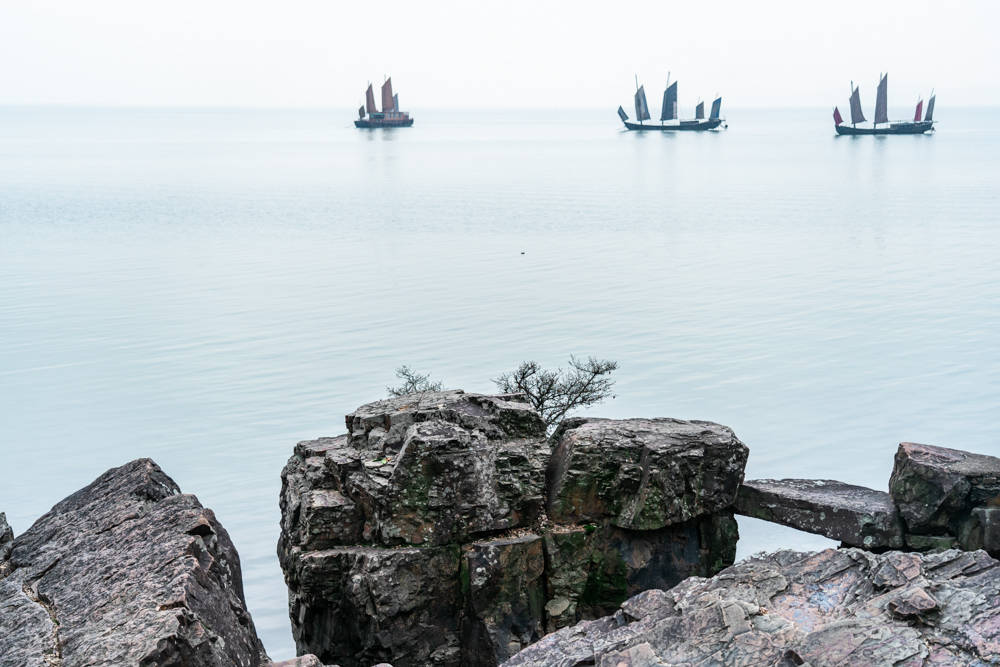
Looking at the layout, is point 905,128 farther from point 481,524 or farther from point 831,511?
point 481,524

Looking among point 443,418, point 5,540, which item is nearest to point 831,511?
point 443,418

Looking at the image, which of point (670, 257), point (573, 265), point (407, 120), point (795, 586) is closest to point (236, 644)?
point (795, 586)

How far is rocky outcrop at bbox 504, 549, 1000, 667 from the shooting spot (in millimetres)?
7160

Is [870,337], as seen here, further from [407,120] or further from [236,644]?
[407,120]

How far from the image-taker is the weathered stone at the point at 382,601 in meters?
9.89

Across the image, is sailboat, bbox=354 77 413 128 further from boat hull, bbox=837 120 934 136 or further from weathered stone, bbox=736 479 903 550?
weathered stone, bbox=736 479 903 550

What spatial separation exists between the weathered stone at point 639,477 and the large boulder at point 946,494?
2.04 m

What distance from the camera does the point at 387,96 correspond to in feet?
568

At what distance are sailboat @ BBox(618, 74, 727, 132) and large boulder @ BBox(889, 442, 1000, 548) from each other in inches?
6071

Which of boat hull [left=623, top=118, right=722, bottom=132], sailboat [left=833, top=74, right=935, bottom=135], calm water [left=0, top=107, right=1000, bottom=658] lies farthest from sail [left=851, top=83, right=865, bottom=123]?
calm water [left=0, top=107, right=1000, bottom=658]

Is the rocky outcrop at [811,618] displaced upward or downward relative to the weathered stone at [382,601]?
upward

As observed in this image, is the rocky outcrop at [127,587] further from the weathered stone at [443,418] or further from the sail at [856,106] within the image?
the sail at [856,106]

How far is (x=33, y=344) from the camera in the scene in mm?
33000

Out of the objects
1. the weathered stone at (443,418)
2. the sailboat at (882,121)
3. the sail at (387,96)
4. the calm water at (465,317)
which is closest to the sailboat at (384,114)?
the sail at (387,96)
